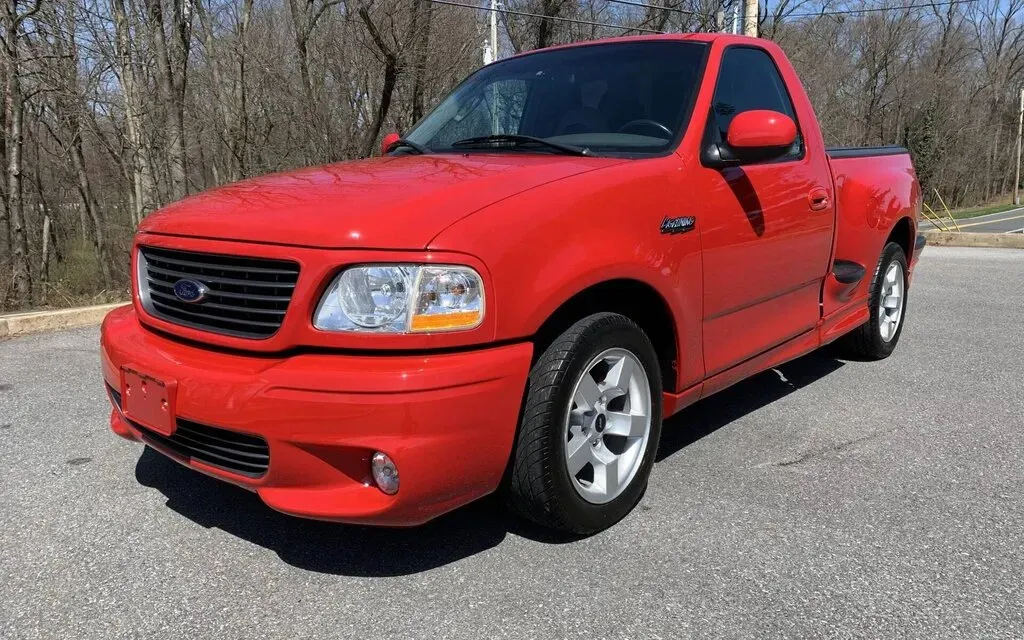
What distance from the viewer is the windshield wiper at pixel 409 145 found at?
12.1 feet

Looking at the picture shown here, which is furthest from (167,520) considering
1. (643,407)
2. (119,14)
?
(119,14)

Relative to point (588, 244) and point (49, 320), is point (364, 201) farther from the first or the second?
point (49, 320)

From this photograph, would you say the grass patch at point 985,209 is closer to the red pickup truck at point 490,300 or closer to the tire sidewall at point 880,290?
the tire sidewall at point 880,290

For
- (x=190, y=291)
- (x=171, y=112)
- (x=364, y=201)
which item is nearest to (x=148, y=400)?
(x=190, y=291)

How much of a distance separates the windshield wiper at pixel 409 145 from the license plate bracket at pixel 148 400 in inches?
64.5

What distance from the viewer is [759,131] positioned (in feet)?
10.2

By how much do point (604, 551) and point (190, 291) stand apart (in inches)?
64.7

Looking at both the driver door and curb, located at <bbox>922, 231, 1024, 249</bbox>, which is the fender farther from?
curb, located at <bbox>922, 231, 1024, 249</bbox>

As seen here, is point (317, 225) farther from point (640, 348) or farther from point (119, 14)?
point (119, 14)

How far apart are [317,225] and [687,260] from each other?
142 cm

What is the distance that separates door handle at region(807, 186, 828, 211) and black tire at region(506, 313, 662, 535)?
1.58 metres

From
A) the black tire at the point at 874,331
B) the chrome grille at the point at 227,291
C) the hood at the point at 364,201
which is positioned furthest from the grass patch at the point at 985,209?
the chrome grille at the point at 227,291

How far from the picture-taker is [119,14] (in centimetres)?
1094

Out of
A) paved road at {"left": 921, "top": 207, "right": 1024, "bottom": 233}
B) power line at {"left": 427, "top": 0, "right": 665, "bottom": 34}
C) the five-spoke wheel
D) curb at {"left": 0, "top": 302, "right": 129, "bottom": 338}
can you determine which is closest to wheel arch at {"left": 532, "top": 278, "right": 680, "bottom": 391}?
the five-spoke wheel
